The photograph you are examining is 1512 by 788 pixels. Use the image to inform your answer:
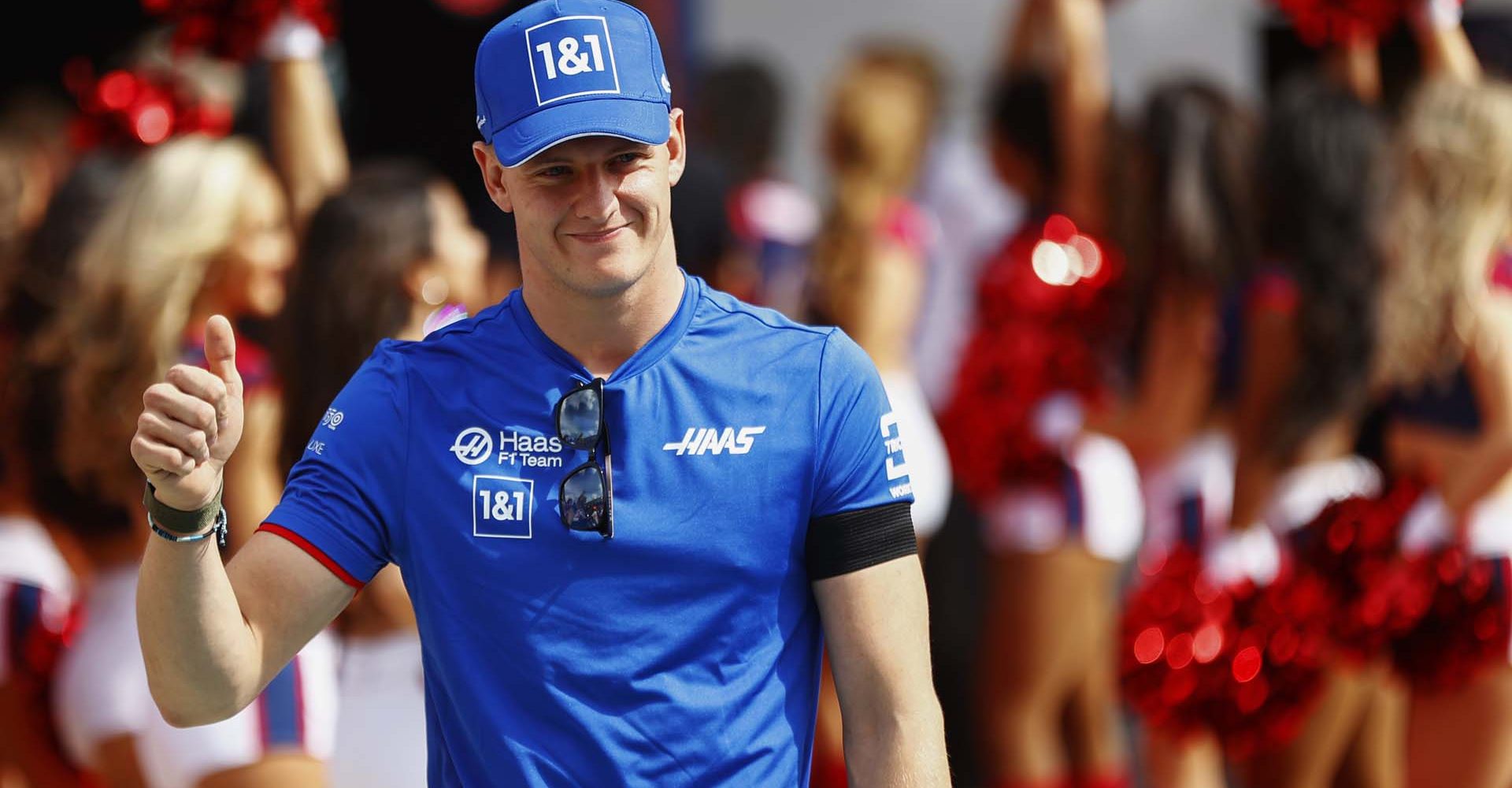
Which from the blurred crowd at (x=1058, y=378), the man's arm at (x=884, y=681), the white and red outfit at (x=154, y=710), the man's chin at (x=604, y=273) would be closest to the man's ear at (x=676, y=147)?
the man's chin at (x=604, y=273)

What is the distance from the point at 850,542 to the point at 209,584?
768mm

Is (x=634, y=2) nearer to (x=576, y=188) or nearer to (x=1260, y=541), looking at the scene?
(x=1260, y=541)

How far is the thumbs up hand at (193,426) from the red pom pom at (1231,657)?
313cm

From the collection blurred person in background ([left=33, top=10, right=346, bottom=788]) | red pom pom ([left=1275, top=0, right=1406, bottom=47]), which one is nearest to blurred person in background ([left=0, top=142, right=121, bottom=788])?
blurred person in background ([left=33, top=10, right=346, bottom=788])

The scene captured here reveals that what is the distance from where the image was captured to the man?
7.36 ft

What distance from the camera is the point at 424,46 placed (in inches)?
273

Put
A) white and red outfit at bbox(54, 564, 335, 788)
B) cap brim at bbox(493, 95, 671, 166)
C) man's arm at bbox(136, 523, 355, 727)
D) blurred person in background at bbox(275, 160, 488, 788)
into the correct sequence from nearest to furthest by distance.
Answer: man's arm at bbox(136, 523, 355, 727) < cap brim at bbox(493, 95, 671, 166) < blurred person in background at bbox(275, 160, 488, 788) < white and red outfit at bbox(54, 564, 335, 788)

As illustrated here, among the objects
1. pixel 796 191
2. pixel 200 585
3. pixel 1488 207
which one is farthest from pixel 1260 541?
pixel 200 585

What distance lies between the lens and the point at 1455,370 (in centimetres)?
458

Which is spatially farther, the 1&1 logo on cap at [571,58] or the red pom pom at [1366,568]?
the red pom pom at [1366,568]

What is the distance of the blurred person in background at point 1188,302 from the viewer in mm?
4820

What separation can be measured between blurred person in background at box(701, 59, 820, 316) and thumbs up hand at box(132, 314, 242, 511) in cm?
381

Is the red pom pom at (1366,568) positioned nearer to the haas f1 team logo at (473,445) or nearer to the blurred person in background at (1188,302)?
the blurred person in background at (1188,302)

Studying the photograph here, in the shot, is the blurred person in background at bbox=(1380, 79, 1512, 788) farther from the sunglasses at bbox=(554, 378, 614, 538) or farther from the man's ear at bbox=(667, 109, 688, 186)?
the sunglasses at bbox=(554, 378, 614, 538)
